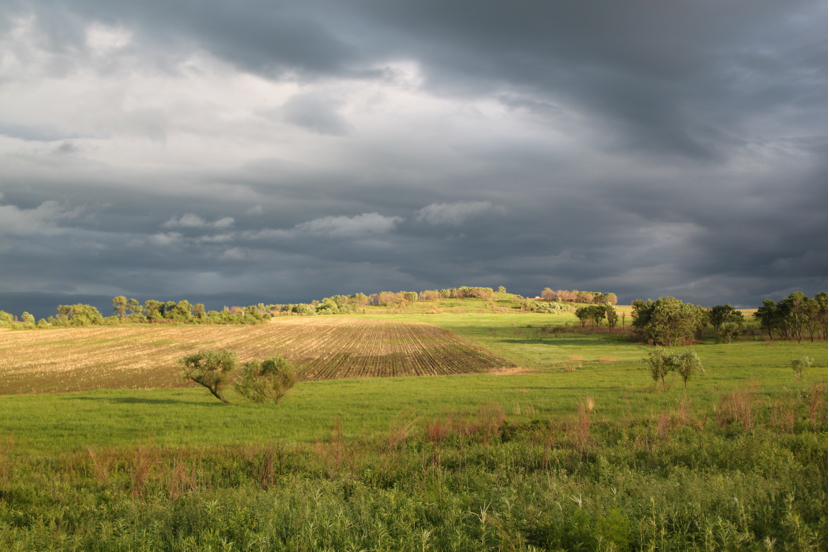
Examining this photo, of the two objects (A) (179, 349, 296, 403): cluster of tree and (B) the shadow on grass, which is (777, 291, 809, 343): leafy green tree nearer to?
(A) (179, 349, 296, 403): cluster of tree

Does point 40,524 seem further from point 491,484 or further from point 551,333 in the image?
point 551,333

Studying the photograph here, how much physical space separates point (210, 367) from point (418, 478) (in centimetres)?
2154

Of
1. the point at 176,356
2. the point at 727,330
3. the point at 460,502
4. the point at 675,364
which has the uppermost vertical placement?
the point at 460,502

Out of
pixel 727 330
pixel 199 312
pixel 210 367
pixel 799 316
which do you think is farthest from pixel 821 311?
pixel 199 312

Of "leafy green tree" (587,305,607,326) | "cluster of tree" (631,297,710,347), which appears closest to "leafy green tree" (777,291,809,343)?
"cluster of tree" (631,297,710,347)

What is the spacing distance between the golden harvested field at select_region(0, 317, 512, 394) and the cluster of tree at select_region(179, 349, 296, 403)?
1.63 m

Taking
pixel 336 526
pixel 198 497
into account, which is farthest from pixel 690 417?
pixel 198 497

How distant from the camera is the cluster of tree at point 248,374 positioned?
26609 millimetres

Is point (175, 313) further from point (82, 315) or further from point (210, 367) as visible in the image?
point (210, 367)

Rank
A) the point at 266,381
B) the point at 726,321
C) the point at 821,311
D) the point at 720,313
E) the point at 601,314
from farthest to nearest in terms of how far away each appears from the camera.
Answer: the point at 601,314 < the point at 720,313 < the point at 726,321 < the point at 821,311 < the point at 266,381

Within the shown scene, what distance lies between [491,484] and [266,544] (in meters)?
4.72

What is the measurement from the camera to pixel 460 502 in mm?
7391

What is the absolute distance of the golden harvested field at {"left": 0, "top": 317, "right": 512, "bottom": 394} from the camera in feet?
150

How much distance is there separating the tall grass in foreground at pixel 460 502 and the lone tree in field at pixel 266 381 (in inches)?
515
